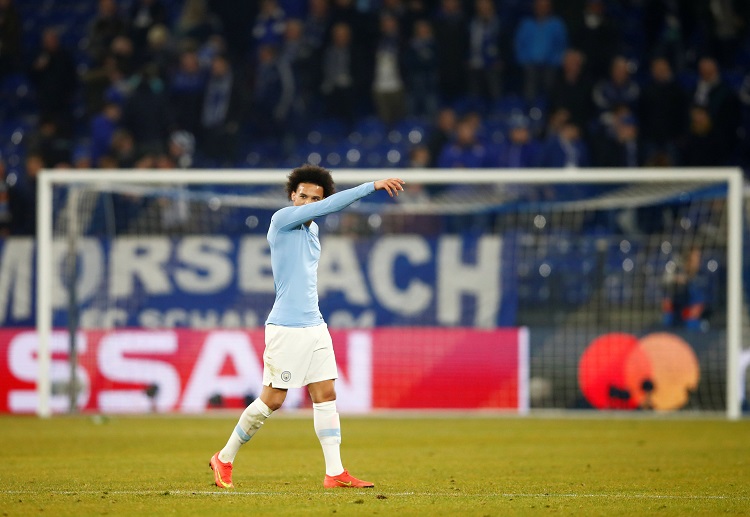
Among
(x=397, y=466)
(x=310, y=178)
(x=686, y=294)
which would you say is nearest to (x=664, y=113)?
(x=686, y=294)

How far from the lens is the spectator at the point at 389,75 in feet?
65.2

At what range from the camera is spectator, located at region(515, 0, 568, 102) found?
779 inches

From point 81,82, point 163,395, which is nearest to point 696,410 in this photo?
point 163,395

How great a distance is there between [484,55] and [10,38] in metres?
8.15

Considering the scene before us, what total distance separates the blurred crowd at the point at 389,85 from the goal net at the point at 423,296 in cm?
233

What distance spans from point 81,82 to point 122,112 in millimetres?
2381

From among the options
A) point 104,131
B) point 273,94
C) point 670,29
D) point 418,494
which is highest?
point 670,29

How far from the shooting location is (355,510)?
668cm

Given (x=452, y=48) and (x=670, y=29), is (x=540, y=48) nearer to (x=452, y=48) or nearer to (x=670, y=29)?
(x=452, y=48)

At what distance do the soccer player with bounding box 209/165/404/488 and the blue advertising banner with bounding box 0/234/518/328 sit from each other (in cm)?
834

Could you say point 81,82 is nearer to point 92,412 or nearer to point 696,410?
point 92,412

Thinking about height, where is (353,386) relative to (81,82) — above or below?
below

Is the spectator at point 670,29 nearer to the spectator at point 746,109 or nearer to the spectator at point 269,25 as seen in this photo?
the spectator at point 746,109

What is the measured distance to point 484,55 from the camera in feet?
66.0
